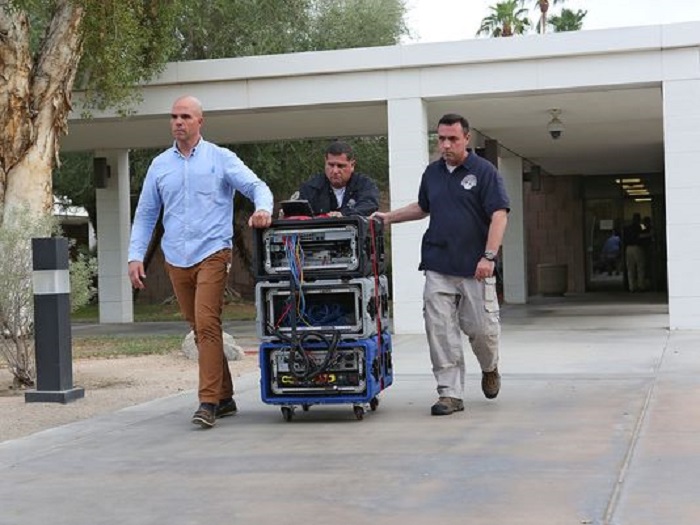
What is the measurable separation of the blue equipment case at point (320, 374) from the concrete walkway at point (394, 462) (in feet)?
0.52

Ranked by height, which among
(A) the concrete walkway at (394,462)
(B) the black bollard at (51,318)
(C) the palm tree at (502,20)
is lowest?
(A) the concrete walkway at (394,462)

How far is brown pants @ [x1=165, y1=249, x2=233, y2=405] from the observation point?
6.90 meters

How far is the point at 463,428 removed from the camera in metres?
6.52

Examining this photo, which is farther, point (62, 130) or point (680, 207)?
point (62, 130)

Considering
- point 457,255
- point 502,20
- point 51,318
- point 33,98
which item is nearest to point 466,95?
point 33,98

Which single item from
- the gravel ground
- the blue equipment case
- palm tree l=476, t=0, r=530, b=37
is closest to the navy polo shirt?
the blue equipment case

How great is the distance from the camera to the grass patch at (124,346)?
12953mm

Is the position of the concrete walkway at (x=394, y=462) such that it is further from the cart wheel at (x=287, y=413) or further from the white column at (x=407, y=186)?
the white column at (x=407, y=186)

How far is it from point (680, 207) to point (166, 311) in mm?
13715

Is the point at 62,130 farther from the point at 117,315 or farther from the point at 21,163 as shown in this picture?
the point at 117,315

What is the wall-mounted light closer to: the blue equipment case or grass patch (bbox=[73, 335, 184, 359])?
grass patch (bbox=[73, 335, 184, 359])

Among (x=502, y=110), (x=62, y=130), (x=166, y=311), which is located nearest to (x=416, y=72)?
(x=502, y=110)

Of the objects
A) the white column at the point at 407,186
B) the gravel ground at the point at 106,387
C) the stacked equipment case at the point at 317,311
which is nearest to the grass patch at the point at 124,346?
the gravel ground at the point at 106,387

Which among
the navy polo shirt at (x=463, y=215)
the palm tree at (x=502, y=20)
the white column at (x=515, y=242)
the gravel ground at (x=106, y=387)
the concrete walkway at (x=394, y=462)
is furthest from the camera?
the palm tree at (x=502, y=20)
